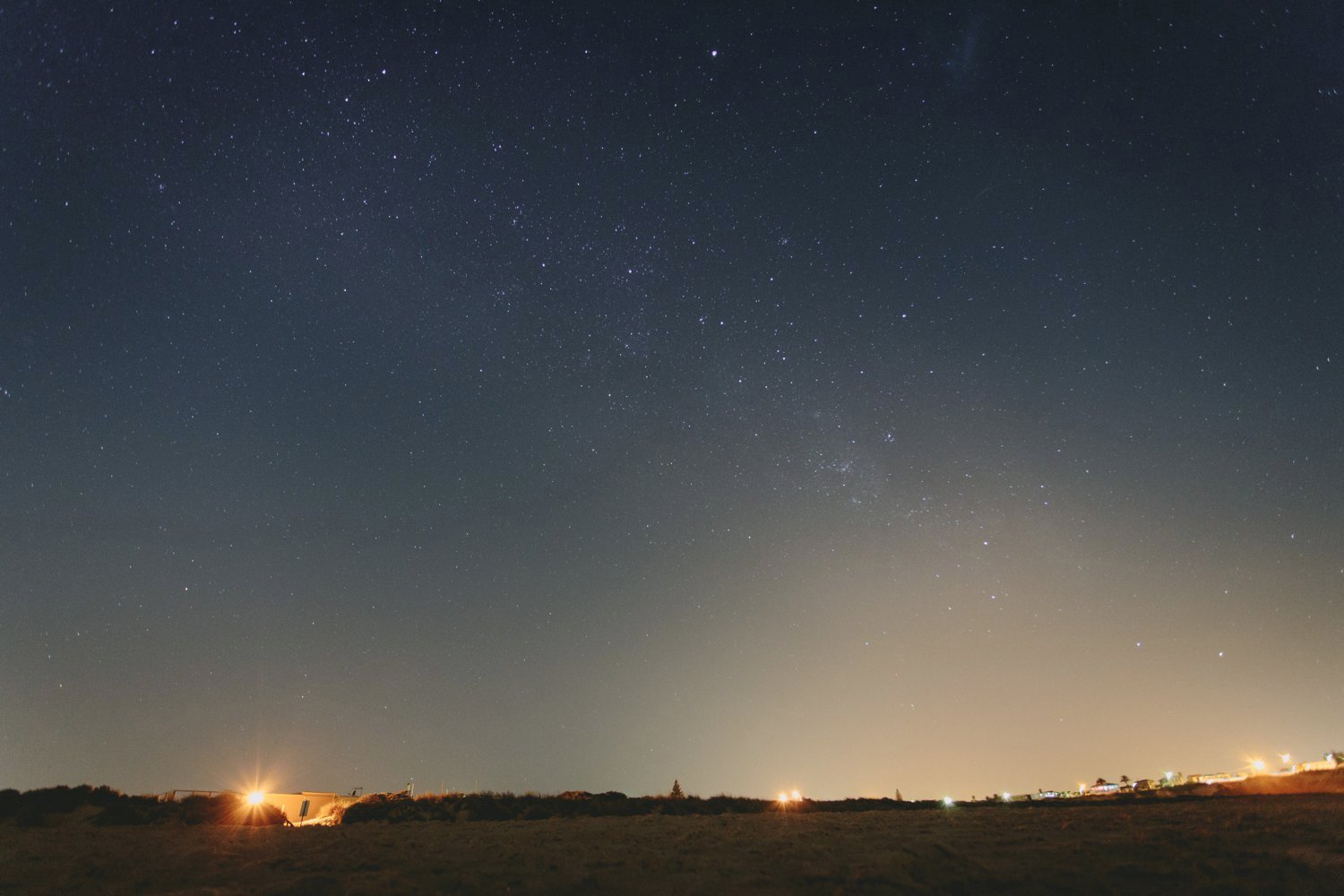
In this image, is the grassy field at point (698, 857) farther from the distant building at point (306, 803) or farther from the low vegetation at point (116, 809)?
the distant building at point (306, 803)

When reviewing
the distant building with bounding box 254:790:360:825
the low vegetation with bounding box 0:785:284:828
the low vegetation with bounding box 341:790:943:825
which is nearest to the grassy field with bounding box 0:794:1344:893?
the low vegetation with bounding box 0:785:284:828

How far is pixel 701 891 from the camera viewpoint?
33.5 feet

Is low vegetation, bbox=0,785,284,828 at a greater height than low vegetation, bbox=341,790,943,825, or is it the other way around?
low vegetation, bbox=0,785,284,828

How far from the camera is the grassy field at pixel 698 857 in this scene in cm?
1065

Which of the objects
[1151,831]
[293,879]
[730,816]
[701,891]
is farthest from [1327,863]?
[293,879]

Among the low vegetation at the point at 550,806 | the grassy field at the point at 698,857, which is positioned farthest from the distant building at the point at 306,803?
the grassy field at the point at 698,857

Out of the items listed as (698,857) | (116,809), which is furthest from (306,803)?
(698,857)

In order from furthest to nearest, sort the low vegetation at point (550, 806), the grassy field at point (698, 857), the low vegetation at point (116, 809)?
the low vegetation at point (550, 806) → the low vegetation at point (116, 809) → the grassy field at point (698, 857)

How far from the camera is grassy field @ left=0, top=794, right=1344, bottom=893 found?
10.6 meters

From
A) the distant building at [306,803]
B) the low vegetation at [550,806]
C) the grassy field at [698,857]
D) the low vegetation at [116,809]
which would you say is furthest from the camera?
the distant building at [306,803]

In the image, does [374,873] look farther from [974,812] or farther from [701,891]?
[974,812]

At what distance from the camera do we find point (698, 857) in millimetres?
12750

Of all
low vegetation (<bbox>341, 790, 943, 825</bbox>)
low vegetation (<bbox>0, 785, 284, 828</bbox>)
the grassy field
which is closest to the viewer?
the grassy field

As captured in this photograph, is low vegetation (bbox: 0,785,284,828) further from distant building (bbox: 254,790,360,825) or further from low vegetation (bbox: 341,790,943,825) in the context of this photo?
distant building (bbox: 254,790,360,825)
